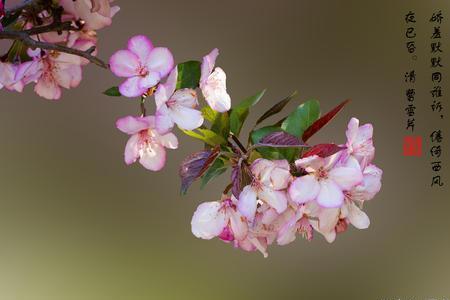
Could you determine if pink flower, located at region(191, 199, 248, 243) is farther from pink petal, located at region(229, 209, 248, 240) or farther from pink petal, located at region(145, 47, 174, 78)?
pink petal, located at region(145, 47, 174, 78)

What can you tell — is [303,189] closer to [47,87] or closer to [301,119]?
[301,119]

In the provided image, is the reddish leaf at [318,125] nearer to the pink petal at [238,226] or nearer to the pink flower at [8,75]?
the pink petal at [238,226]

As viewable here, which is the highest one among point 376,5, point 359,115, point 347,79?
point 376,5

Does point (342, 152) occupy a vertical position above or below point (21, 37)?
below

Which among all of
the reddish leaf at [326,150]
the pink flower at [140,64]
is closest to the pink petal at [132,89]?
the pink flower at [140,64]

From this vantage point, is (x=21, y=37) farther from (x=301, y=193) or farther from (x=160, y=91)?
(x=301, y=193)

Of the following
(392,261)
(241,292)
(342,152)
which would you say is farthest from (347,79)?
(342,152)
